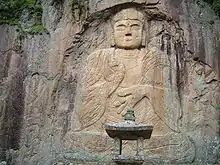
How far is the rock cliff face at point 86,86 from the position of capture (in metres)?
8.83

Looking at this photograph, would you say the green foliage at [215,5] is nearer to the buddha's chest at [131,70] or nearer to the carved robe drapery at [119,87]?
the carved robe drapery at [119,87]

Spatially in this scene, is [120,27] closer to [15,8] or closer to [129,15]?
[129,15]

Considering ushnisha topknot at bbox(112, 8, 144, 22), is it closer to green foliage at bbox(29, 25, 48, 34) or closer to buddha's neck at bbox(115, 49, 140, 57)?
buddha's neck at bbox(115, 49, 140, 57)

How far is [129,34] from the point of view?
9.34 meters

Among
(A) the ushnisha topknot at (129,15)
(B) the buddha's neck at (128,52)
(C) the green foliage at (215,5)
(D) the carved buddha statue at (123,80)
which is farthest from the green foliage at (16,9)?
(C) the green foliage at (215,5)

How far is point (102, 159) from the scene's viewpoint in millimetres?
8609

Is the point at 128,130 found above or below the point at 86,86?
below

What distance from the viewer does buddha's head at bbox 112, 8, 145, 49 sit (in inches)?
367

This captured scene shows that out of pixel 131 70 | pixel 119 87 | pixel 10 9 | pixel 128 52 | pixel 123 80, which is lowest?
pixel 119 87

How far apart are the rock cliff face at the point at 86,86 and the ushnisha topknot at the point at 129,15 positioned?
116mm

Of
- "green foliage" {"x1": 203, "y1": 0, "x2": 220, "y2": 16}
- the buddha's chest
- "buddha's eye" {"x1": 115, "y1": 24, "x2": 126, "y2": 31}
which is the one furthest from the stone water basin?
"green foliage" {"x1": 203, "y1": 0, "x2": 220, "y2": 16}

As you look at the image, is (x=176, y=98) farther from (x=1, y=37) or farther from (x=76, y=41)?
(x=1, y=37)

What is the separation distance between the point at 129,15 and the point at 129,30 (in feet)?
1.18

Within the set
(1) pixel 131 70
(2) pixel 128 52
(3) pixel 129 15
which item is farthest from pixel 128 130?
(3) pixel 129 15
